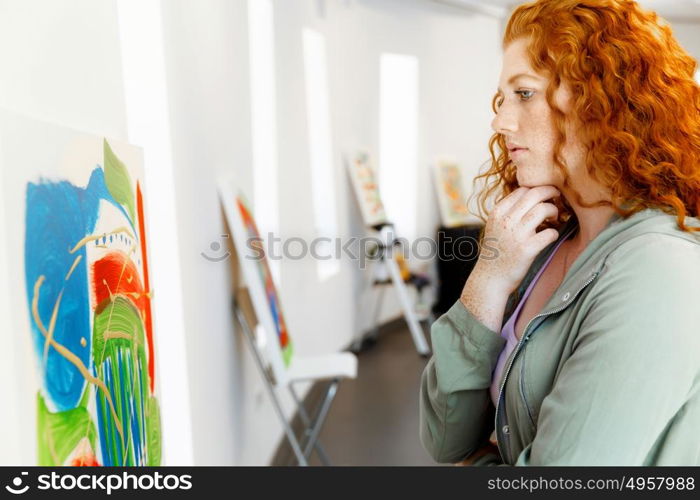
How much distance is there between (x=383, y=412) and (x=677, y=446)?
4.62 meters

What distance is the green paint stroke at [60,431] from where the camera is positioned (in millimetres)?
1164

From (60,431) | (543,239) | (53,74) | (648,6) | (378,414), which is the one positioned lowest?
(378,414)

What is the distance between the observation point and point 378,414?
575 cm

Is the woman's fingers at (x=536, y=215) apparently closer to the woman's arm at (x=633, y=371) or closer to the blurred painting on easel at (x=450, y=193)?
the woman's arm at (x=633, y=371)

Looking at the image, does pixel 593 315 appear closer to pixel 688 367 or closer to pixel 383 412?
pixel 688 367

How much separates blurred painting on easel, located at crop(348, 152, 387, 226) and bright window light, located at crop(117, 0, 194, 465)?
495 cm

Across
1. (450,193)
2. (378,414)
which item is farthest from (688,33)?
(378,414)

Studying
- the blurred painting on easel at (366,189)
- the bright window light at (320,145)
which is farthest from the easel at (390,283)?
the bright window light at (320,145)

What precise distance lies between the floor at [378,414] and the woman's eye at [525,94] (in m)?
3.48

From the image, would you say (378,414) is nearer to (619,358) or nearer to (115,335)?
(115,335)

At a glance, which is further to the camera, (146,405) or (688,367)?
(146,405)

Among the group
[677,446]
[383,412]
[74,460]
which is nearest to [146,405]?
[74,460]

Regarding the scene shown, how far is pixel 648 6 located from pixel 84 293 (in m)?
10.5
